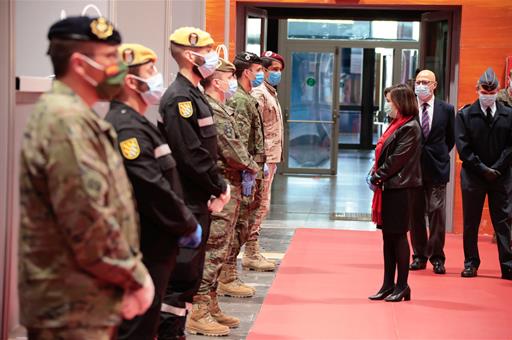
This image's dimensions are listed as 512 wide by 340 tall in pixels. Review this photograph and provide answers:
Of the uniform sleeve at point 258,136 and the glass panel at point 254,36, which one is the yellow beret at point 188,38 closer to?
the uniform sleeve at point 258,136

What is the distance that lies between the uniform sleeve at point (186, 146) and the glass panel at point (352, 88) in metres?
19.1

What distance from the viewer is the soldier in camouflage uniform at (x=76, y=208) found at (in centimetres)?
259

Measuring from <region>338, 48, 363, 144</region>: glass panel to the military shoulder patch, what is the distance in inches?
791

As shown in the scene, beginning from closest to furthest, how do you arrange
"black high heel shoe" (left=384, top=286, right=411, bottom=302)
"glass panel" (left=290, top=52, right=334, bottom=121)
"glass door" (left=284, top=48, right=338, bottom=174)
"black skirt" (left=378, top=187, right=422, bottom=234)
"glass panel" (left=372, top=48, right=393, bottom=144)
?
"black skirt" (left=378, top=187, right=422, bottom=234)
"black high heel shoe" (left=384, top=286, right=411, bottom=302)
"glass door" (left=284, top=48, right=338, bottom=174)
"glass panel" (left=290, top=52, right=334, bottom=121)
"glass panel" (left=372, top=48, right=393, bottom=144)

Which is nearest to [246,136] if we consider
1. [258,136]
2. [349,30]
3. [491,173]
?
[258,136]

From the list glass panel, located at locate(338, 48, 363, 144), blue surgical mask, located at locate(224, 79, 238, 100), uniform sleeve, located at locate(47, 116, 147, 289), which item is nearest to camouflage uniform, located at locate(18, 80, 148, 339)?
uniform sleeve, located at locate(47, 116, 147, 289)

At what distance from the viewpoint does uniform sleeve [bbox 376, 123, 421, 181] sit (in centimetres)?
647

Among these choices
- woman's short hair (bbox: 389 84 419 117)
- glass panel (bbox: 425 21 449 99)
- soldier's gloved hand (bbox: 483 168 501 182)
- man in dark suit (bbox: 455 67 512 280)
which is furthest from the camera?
glass panel (bbox: 425 21 449 99)

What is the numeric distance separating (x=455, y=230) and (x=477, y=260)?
8.20 ft

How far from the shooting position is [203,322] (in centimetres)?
562

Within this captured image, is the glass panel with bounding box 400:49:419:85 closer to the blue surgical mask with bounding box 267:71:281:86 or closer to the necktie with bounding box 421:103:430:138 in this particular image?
the blue surgical mask with bounding box 267:71:281:86

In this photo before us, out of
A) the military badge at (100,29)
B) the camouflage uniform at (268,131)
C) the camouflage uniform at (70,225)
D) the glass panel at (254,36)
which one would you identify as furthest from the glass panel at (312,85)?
the camouflage uniform at (70,225)

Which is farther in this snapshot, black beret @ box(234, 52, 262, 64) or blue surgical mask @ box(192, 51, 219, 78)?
black beret @ box(234, 52, 262, 64)

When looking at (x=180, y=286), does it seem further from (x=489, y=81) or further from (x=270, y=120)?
(x=489, y=81)
